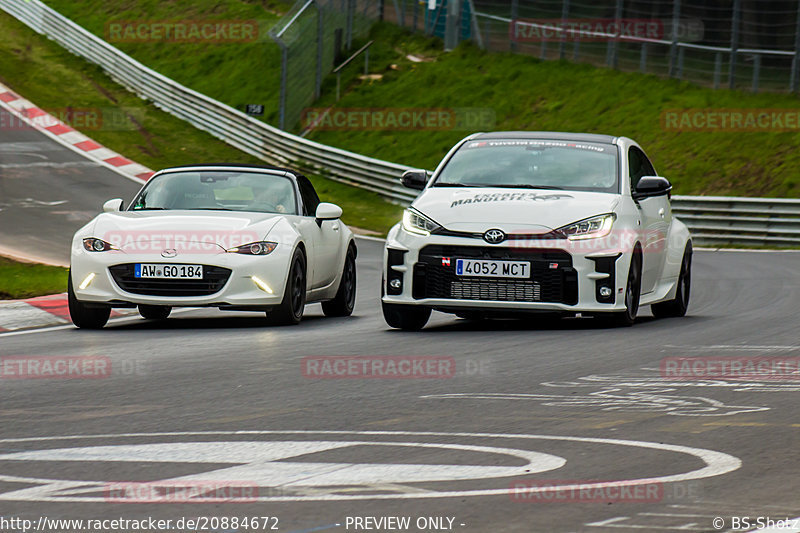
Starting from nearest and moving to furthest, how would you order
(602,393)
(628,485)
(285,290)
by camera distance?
(628,485) → (602,393) → (285,290)

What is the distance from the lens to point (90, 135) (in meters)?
38.7

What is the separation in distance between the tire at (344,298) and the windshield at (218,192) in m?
1.11

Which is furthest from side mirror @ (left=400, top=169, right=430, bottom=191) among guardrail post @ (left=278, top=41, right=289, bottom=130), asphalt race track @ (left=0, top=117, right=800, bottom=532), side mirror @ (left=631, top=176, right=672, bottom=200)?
guardrail post @ (left=278, top=41, right=289, bottom=130)

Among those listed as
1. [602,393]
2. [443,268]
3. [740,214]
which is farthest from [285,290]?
[740,214]

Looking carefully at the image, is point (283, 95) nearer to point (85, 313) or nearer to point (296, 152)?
point (296, 152)

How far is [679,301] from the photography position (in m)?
13.2

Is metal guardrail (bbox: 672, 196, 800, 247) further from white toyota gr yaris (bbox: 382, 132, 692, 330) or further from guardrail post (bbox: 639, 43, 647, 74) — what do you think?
white toyota gr yaris (bbox: 382, 132, 692, 330)

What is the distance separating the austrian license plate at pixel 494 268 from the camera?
1088cm

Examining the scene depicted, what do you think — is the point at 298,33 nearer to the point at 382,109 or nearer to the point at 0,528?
the point at 382,109

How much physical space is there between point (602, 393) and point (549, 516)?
318cm

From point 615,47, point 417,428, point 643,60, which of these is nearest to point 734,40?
point 643,60

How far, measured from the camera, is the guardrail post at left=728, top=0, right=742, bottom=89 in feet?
102

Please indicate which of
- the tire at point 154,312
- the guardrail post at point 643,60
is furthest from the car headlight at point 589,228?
the guardrail post at point 643,60

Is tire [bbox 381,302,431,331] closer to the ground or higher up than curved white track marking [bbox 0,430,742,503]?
closer to the ground
